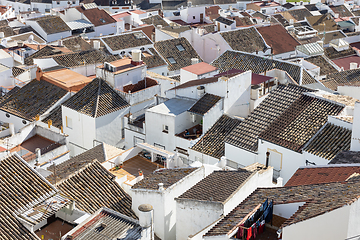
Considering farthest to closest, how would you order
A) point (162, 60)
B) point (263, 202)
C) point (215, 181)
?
1. point (162, 60)
2. point (215, 181)
3. point (263, 202)

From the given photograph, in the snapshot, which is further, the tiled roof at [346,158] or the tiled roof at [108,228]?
the tiled roof at [346,158]

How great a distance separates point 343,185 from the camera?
2283 centimetres

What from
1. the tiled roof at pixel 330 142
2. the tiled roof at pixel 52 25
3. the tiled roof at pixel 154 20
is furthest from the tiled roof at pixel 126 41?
the tiled roof at pixel 330 142

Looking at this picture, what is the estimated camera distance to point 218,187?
27.0 m

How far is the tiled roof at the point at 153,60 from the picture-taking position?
60434 mm

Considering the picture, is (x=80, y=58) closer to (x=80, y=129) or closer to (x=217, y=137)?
(x=80, y=129)

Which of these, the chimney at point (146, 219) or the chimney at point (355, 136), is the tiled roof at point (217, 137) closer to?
the chimney at point (355, 136)

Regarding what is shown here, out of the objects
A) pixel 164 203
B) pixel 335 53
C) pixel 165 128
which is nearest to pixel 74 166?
pixel 164 203

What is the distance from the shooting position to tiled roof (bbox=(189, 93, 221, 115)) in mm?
40062

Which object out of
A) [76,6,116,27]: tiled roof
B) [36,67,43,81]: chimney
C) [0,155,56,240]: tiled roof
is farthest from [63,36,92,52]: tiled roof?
[0,155,56,240]: tiled roof

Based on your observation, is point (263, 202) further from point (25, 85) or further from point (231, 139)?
point (25, 85)

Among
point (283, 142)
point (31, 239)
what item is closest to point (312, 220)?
point (31, 239)

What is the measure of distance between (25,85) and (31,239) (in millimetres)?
29574

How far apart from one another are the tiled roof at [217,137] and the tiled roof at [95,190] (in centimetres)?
1040
